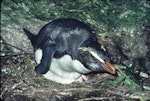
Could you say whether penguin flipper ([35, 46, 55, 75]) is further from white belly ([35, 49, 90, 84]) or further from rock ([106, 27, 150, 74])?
rock ([106, 27, 150, 74])

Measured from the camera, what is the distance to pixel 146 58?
5.31 meters

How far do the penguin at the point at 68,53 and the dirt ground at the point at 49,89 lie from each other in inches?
5.5

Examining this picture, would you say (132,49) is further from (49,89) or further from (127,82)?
(49,89)

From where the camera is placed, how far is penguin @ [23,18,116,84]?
427 cm

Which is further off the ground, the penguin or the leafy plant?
the penguin

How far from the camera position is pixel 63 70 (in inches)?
187

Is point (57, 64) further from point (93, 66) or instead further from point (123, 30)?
point (123, 30)

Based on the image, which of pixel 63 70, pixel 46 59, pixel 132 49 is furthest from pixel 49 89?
pixel 132 49

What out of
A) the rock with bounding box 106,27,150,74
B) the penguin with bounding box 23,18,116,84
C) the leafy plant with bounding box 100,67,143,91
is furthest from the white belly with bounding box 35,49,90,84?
the rock with bounding box 106,27,150,74

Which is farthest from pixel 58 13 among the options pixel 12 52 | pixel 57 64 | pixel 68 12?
pixel 57 64

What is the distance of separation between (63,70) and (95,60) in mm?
651

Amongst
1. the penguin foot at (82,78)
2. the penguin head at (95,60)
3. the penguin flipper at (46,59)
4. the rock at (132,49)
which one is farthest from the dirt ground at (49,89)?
the penguin head at (95,60)

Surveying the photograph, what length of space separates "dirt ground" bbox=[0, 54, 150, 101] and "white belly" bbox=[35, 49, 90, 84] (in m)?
0.07

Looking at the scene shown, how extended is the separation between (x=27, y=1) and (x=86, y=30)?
161cm
